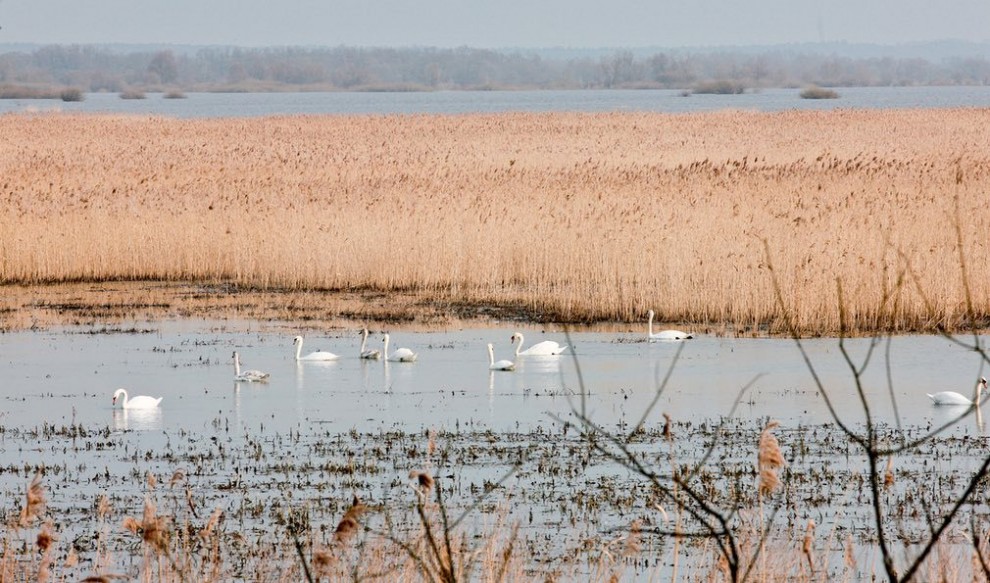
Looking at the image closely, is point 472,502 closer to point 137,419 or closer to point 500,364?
point 137,419

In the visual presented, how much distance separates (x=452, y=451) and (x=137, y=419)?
2942mm

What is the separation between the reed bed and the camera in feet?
56.1

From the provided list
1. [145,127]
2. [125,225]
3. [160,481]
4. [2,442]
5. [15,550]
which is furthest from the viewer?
[145,127]

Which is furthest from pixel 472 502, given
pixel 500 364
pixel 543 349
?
pixel 543 349

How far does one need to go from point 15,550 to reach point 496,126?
47268 millimetres

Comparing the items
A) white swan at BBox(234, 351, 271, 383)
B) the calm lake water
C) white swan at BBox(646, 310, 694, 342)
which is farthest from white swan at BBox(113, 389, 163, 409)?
the calm lake water

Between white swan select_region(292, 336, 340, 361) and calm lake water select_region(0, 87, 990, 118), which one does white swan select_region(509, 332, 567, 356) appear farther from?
calm lake water select_region(0, 87, 990, 118)

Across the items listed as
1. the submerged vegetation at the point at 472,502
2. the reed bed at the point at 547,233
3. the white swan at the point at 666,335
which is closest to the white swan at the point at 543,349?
the white swan at the point at 666,335

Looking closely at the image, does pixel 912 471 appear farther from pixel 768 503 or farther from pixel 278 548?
pixel 278 548

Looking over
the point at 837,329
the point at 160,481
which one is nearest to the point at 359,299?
the point at 837,329

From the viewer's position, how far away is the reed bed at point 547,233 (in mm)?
17109

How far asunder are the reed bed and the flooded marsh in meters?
1.22

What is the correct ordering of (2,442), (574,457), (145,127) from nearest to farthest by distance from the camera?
(574,457) < (2,442) < (145,127)

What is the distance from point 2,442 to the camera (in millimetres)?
11016
